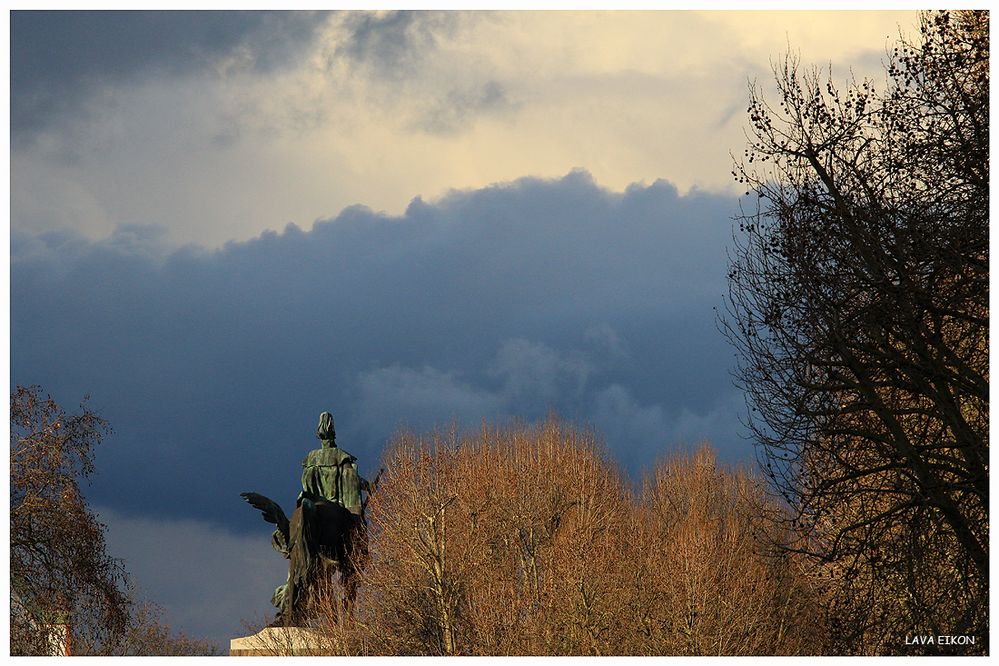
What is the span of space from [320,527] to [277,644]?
211 cm

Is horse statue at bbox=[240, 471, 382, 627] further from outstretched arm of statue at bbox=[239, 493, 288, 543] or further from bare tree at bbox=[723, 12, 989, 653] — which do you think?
bare tree at bbox=[723, 12, 989, 653]

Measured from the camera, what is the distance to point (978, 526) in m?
17.5

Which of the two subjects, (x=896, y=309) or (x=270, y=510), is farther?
(x=270, y=510)

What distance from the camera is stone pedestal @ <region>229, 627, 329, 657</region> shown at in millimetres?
24516

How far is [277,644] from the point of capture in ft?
80.9

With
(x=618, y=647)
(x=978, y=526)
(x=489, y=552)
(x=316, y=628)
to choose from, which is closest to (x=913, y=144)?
(x=978, y=526)

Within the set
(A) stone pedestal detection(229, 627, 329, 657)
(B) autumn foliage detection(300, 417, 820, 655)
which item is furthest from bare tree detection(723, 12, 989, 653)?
(A) stone pedestal detection(229, 627, 329, 657)

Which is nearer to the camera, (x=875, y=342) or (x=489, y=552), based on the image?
(x=875, y=342)

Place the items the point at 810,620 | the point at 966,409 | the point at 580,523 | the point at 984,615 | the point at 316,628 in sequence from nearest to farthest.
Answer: the point at 984,615 → the point at 966,409 → the point at 316,628 → the point at 810,620 → the point at 580,523

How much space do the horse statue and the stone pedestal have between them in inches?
11.7

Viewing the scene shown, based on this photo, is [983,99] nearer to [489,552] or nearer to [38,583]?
[38,583]

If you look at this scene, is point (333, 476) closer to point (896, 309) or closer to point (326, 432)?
point (326, 432)

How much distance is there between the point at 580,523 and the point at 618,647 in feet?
50.9

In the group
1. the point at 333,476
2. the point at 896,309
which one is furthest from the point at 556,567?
the point at 896,309
